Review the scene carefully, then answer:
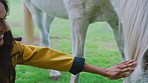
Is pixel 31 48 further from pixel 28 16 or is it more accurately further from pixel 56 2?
pixel 28 16

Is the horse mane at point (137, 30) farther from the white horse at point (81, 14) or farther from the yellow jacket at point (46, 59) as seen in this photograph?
the white horse at point (81, 14)

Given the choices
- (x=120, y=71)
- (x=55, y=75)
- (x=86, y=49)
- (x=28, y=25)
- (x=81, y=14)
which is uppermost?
(x=81, y=14)

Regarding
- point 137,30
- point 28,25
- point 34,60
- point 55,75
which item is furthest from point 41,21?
point 137,30

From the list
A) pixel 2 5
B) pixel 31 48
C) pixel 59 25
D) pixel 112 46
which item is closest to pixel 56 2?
pixel 31 48

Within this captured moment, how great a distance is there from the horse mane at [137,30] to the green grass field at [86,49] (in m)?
2.53

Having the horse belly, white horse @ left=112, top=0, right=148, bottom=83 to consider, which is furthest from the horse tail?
white horse @ left=112, top=0, right=148, bottom=83

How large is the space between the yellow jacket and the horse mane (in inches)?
14.0

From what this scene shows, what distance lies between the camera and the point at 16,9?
971 centimetres

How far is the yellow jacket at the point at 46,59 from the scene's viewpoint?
190 cm

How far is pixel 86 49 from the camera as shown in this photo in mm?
6195

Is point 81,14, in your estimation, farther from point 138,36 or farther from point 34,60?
point 138,36

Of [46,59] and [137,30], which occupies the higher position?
[137,30]

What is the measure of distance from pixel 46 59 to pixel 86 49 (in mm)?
4293

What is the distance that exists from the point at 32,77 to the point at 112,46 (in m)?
2.23
